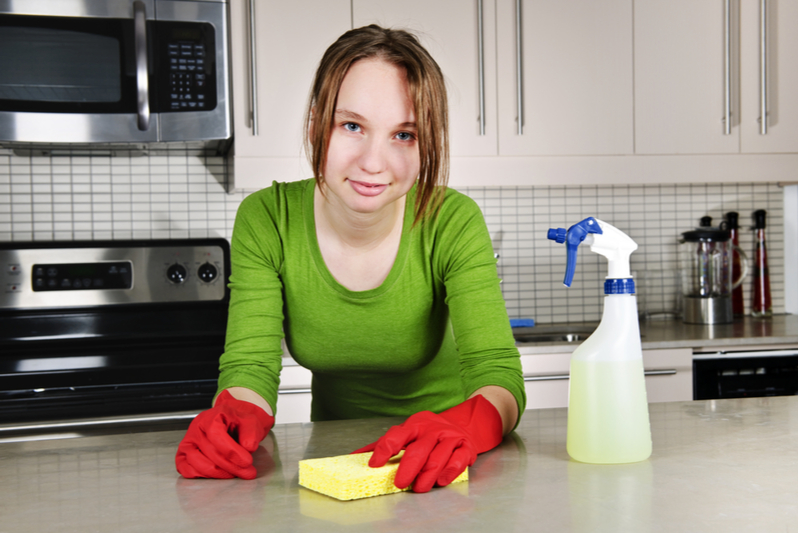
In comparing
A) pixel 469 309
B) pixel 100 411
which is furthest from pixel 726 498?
pixel 100 411

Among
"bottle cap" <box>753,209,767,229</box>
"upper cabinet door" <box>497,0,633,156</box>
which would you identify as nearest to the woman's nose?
"upper cabinet door" <box>497,0,633,156</box>

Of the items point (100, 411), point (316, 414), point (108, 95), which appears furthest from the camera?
point (108, 95)

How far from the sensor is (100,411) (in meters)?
1.65

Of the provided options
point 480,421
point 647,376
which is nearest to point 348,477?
point 480,421

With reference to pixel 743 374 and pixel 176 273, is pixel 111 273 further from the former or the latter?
pixel 743 374

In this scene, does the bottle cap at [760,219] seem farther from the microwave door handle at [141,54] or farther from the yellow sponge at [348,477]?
the yellow sponge at [348,477]

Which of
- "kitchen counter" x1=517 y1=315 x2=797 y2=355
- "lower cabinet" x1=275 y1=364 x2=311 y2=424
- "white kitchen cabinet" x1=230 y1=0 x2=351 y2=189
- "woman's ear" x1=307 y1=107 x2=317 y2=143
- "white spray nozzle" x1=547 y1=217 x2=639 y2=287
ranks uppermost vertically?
"white kitchen cabinet" x1=230 y1=0 x2=351 y2=189

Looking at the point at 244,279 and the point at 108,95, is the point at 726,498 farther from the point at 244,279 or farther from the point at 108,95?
the point at 108,95

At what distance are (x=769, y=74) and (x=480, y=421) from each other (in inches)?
77.7

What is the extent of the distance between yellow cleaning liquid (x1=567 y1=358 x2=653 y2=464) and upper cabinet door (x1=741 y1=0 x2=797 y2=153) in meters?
1.81

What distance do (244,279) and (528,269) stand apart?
5.17 feet

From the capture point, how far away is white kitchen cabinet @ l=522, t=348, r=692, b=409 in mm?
1927

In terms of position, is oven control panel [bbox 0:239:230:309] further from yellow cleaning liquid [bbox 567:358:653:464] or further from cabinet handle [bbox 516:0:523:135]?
yellow cleaning liquid [bbox 567:358:653:464]

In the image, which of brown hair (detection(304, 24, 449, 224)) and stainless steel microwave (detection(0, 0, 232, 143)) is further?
stainless steel microwave (detection(0, 0, 232, 143))
